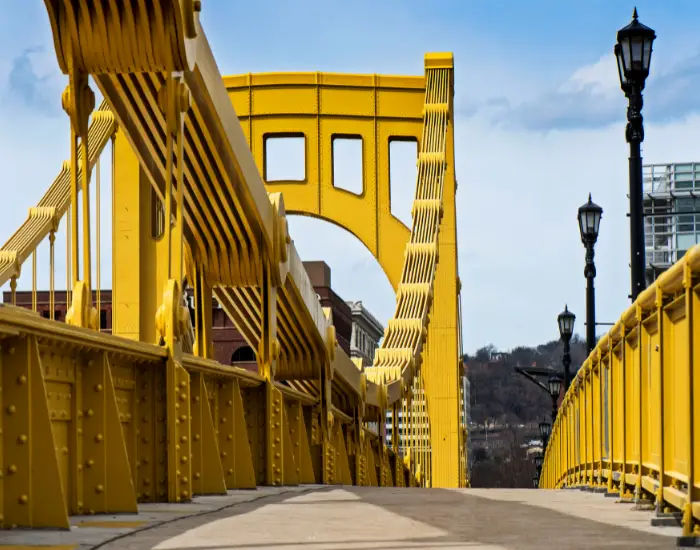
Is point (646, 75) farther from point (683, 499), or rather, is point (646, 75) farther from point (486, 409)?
point (486, 409)

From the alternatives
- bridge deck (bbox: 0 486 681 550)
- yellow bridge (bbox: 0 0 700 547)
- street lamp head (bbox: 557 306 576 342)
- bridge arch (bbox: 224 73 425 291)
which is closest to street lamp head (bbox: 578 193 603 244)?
A: yellow bridge (bbox: 0 0 700 547)

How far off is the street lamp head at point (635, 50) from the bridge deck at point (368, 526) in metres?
4.85

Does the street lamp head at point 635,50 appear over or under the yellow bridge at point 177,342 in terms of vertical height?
over

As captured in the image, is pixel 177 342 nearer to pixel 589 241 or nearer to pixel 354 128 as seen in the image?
pixel 589 241

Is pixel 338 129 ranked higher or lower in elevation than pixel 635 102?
higher

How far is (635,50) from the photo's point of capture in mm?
13703

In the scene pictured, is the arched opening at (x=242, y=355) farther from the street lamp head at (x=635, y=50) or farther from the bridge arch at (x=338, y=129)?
the street lamp head at (x=635, y=50)

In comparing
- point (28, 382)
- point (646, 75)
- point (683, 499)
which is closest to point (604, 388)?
point (646, 75)

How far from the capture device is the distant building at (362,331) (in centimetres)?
10200

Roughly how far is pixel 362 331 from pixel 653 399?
9664 centimetres


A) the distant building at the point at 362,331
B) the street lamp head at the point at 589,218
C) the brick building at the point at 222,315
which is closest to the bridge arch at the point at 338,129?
the street lamp head at the point at 589,218

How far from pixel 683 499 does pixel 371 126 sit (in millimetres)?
33355

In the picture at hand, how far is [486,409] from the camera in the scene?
374 feet

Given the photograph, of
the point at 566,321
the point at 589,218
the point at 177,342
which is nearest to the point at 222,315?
the point at 566,321
